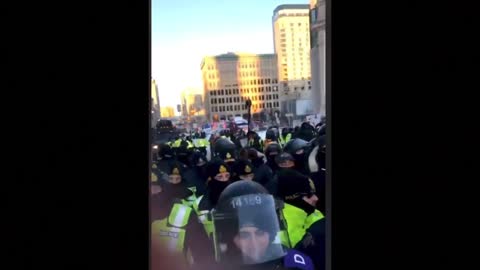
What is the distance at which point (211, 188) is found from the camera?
175 cm

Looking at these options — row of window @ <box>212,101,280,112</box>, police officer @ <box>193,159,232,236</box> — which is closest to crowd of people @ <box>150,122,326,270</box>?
police officer @ <box>193,159,232,236</box>

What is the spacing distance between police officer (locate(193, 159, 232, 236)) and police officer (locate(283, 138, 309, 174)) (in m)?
0.31

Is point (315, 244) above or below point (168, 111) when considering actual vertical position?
below

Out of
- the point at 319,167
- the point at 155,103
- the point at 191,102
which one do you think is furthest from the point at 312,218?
the point at 155,103

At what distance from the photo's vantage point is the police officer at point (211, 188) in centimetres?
175

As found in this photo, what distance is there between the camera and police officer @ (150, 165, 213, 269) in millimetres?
1683

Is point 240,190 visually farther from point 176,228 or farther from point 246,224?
point 176,228

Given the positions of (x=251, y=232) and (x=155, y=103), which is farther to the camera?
(x=251, y=232)

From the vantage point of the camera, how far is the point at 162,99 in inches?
65.1

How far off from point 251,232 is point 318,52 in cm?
88

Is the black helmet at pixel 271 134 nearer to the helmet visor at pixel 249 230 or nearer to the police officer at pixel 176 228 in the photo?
the helmet visor at pixel 249 230
